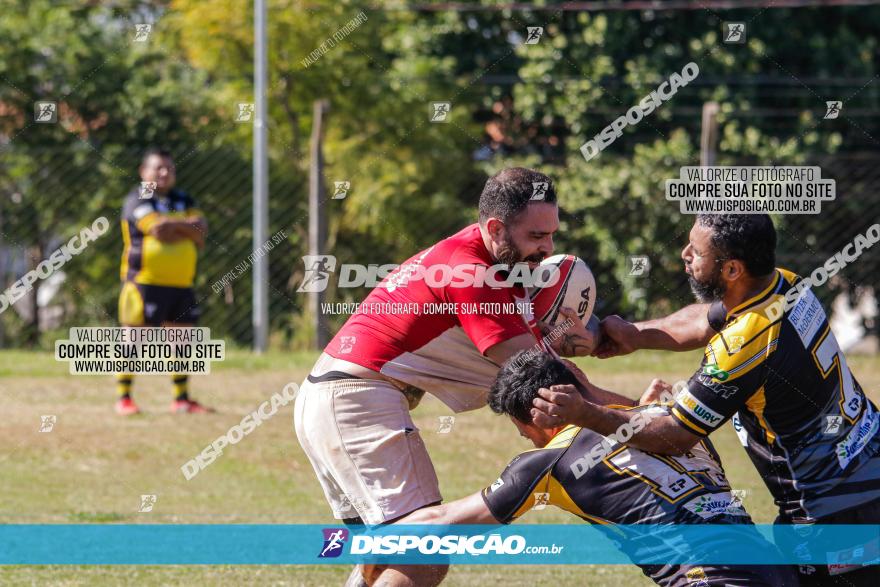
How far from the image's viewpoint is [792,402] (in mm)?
4508

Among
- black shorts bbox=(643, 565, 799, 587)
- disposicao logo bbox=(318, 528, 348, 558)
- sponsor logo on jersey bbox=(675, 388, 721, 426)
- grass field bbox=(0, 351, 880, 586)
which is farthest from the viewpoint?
grass field bbox=(0, 351, 880, 586)

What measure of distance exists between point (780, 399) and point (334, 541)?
2.20 meters

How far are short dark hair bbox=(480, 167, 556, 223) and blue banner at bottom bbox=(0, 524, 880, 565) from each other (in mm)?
1260

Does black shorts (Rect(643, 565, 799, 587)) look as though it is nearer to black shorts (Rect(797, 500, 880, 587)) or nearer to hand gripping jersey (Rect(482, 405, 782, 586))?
hand gripping jersey (Rect(482, 405, 782, 586))

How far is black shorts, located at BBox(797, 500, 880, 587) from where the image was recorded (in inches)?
178

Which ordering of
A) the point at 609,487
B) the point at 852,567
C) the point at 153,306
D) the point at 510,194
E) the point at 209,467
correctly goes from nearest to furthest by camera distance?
the point at 609,487
the point at 852,567
the point at 510,194
the point at 209,467
the point at 153,306

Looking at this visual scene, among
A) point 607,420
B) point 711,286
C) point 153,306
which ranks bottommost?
point 153,306

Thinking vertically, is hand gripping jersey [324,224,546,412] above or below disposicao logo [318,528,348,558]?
above

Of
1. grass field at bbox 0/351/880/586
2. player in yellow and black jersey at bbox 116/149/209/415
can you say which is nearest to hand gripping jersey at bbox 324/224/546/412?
grass field at bbox 0/351/880/586

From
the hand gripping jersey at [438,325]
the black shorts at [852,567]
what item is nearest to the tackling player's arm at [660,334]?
the hand gripping jersey at [438,325]

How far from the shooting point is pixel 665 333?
554cm

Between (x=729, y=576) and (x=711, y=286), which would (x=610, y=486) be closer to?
(x=729, y=576)

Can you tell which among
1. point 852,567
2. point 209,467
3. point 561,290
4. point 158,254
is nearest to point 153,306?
point 158,254

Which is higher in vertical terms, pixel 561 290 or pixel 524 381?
pixel 561 290
